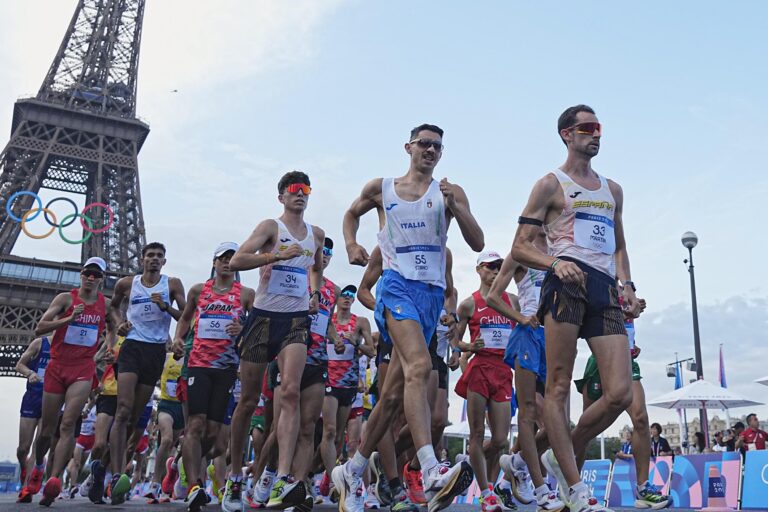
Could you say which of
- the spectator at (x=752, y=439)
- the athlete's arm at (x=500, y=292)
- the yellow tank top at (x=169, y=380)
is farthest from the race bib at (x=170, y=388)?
the spectator at (x=752, y=439)

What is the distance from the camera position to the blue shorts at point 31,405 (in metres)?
11.4

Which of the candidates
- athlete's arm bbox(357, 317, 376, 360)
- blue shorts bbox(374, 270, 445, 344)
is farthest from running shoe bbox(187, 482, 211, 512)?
athlete's arm bbox(357, 317, 376, 360)

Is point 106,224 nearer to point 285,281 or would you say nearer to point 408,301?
point 285,281

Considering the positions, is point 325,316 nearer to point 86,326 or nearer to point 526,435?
point 86,326

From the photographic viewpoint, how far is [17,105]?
2071 inches

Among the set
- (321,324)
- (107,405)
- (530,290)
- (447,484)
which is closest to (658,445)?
(530,290)

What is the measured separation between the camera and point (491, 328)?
25.4 feet

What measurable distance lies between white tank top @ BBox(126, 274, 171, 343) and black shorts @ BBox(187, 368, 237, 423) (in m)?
1.34

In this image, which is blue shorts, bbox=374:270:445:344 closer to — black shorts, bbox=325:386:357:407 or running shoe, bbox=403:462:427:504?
running shoe, bbox=403:462:427:504

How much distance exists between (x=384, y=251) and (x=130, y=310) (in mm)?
4232

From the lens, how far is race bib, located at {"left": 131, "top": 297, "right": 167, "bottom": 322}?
820 centimetres

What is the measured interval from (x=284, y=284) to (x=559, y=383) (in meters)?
2.61

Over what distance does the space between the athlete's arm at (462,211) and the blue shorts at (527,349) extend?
6.25 feet

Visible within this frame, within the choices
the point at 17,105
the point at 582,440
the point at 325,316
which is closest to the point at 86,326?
the point at 325,316
